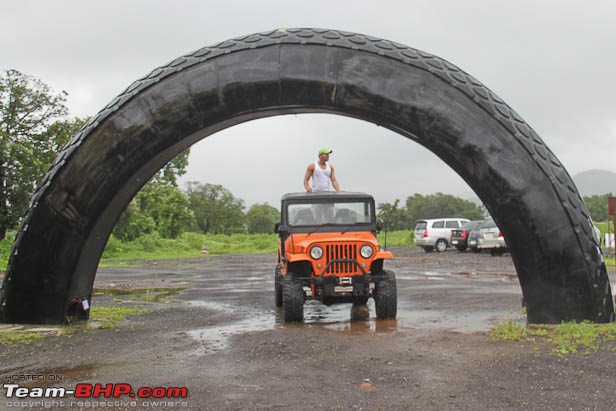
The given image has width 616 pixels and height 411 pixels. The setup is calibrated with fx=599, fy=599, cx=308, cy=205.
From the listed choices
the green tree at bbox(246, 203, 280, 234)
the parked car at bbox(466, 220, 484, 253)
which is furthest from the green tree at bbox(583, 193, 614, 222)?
the green tree at bbox(246, 203, 280, 234)

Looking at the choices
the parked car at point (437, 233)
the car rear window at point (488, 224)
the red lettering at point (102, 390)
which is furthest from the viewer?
the parked car at point (437, 233)

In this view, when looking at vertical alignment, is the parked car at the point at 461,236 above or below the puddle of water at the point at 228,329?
above

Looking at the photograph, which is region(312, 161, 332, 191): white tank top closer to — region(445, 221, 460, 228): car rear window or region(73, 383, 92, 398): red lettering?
region(73, 383, 92, 398): red lettering

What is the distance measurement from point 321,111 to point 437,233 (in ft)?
80.4

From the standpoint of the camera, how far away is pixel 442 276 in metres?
16.4

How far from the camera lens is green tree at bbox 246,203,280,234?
97125 millimetres

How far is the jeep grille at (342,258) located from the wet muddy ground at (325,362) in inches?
29.2

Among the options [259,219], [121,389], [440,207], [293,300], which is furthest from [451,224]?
[259,219]

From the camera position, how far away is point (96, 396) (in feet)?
16.1

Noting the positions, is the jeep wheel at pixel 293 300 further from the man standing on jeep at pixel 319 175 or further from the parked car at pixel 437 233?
the parked car at pixel 437 233

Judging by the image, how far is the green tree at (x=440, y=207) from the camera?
89.5m

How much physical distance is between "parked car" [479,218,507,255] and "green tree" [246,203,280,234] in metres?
70.4

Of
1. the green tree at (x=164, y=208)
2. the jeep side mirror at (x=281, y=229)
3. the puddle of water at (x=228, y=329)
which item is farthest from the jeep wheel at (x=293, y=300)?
the green tree at (x=164, y=208)

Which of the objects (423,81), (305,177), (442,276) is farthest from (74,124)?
(423,81)
